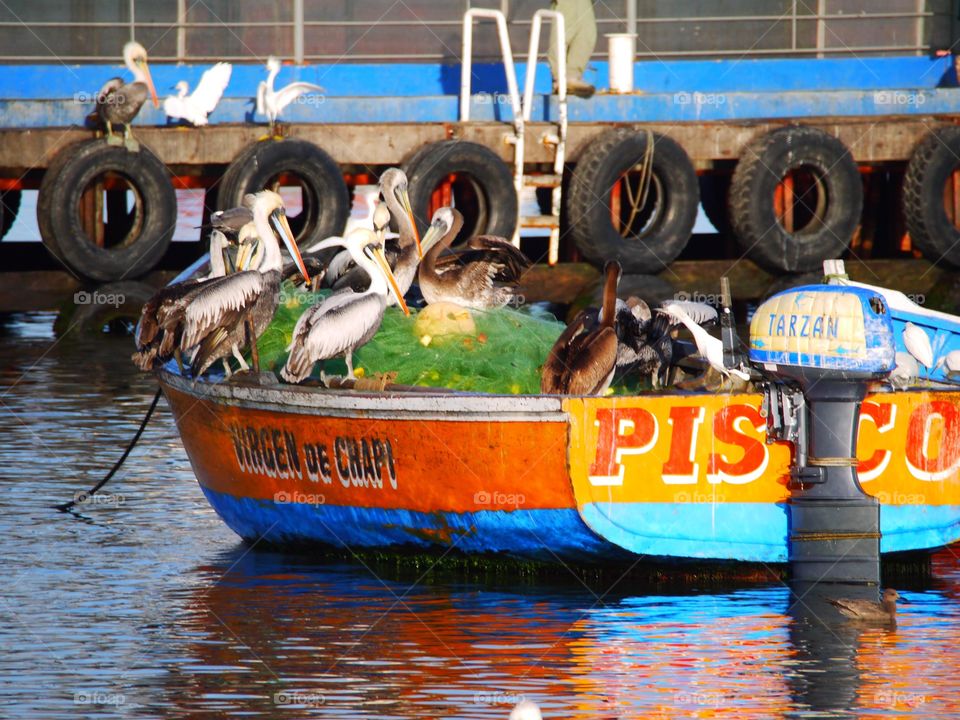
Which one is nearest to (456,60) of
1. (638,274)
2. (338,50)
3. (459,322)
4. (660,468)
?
(338,50)

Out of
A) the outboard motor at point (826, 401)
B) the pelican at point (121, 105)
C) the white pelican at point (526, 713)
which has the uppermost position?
the pelican at point (121, 105)

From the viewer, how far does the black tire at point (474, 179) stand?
2225 centimetres

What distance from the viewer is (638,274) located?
76.4 ft

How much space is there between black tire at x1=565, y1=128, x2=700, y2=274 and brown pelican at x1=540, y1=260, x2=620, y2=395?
40.7 feet

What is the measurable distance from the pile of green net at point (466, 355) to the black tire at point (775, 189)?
458 inches

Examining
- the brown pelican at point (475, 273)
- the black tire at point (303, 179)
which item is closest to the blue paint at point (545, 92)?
the black tire at point (303, 179)

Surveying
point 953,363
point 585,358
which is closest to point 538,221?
point 953,363

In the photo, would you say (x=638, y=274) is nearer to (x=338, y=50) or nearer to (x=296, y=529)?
(x=338, y=50)

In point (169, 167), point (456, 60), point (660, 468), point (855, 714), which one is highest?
point (456, 60)

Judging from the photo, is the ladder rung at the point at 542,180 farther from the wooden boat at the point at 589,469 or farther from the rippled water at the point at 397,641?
the wooden boat at the point at 589,469

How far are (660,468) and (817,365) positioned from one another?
997mm

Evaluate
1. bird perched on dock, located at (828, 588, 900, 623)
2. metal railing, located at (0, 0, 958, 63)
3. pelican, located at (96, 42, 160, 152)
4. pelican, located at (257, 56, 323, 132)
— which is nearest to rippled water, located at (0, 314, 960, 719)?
bird perched on dock, located at (828, 588, 900, 623)

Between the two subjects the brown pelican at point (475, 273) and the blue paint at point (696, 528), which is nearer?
the blue paint at point (696, 528)

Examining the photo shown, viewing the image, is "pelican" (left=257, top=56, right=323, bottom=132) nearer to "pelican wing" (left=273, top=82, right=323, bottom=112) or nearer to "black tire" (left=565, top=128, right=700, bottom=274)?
"pelican wing" (left=273, top=82, right=323, bottom=112)
